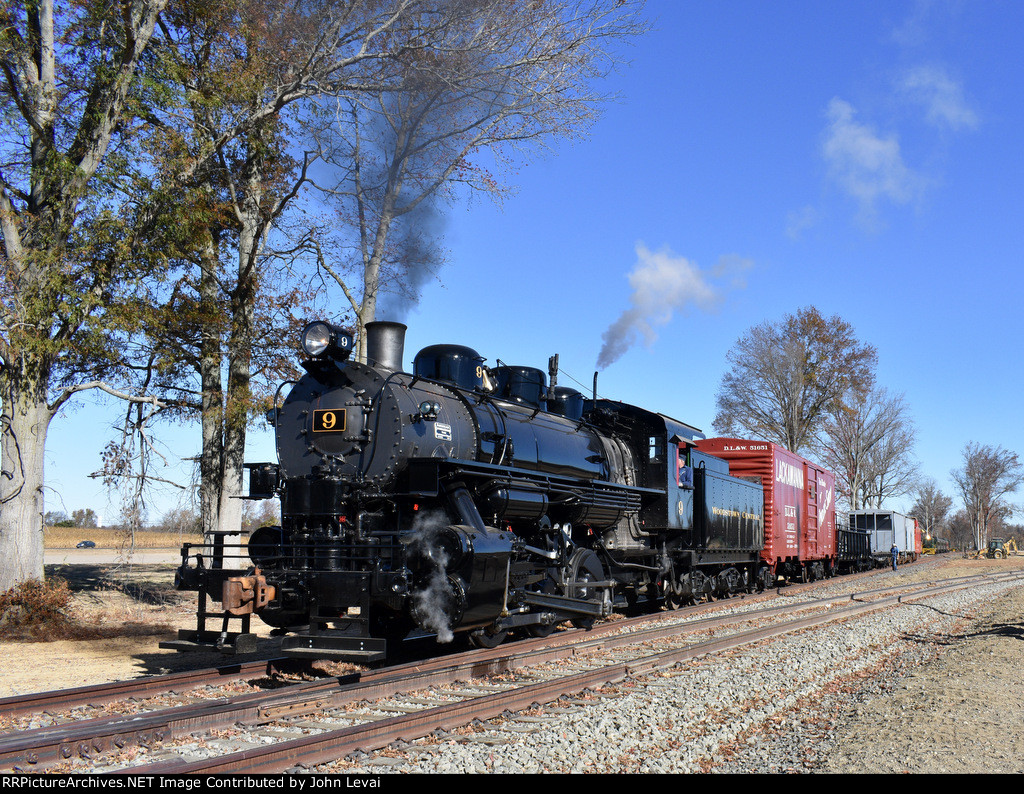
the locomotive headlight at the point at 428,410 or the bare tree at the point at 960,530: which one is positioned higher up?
the locomotive headlight at the point at 428,410

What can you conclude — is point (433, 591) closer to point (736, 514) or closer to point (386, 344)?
point (386, 344)

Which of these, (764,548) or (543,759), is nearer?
(543,759)

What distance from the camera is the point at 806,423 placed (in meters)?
39.3

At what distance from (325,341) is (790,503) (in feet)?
56.3

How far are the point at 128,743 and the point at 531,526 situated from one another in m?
5.74

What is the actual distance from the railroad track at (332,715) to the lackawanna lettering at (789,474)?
452 inches

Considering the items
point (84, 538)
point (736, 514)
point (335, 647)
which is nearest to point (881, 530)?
point (736, 514)

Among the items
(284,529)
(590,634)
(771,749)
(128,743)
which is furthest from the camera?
(590,634)

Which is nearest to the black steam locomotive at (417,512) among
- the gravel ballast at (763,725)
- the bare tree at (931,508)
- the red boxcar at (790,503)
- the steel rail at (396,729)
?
the steel rail at (396,729)

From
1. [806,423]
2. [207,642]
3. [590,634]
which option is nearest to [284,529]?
[207,642]

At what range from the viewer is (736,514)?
17.3 metres

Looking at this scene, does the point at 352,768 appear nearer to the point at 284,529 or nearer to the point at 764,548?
the point at 284,529

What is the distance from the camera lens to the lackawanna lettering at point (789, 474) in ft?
69.1

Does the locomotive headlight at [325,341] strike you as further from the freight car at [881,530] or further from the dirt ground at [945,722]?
the freight car at [881,530]
